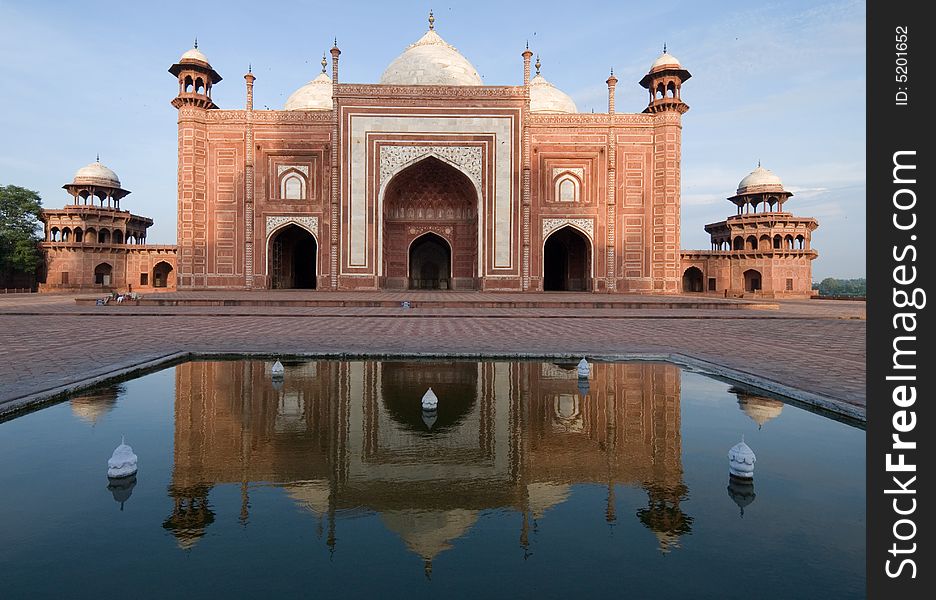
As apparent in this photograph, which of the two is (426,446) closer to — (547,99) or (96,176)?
(547,99)

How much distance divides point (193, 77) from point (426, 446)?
1061 inches

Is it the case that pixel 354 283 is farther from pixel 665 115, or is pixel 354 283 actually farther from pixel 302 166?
pixel 665 115

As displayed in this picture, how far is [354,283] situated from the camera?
23.9 meters

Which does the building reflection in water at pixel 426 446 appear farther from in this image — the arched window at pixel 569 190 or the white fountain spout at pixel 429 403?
the arched window at pixel 569 190

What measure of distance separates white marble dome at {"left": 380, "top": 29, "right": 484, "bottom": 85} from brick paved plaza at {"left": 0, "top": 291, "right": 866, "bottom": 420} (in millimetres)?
17539

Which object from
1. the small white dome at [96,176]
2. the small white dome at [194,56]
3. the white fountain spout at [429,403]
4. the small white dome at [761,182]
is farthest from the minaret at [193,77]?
the small white dome at [761,182]

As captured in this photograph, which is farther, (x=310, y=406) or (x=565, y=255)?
(x=565, y=255)

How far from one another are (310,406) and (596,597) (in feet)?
9.77

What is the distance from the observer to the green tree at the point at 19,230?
95.8ft

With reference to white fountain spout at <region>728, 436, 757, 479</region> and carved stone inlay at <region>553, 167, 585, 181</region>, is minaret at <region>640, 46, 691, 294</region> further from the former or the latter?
white fountain spout at <region>728, 436, 757, 479</region>

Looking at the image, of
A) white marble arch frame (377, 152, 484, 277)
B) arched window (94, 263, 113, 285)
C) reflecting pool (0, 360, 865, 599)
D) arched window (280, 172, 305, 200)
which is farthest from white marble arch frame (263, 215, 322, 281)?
reflecting pool (0, 360, 865, 599)

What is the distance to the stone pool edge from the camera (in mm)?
3893

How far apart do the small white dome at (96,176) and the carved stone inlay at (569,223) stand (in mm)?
26031
